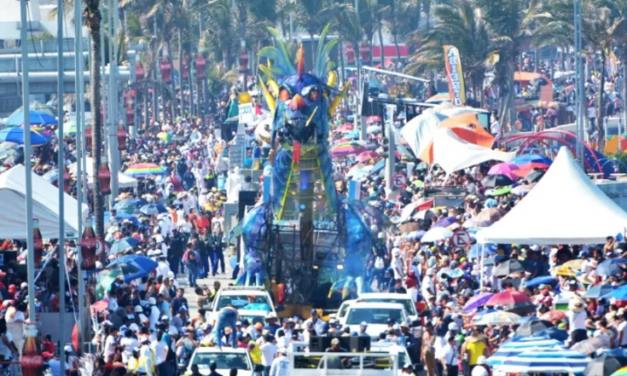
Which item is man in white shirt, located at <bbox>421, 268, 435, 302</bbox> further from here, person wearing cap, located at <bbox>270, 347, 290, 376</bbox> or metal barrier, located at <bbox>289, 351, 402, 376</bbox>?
metal barrier, located at <bbox>289, 351, 402, 376</bbox>

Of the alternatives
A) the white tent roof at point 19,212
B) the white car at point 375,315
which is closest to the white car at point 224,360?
the white car at point 375,315

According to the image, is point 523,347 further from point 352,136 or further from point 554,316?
point 352,136

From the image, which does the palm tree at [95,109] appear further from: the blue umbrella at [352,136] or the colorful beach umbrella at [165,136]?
the colorful beach umbrella at [165,136]

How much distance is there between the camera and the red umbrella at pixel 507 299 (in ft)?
91.0

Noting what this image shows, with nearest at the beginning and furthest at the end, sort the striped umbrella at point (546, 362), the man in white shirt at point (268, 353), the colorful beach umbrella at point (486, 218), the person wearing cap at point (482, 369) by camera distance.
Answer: the striped umbrella at point (546, 362)
the person wearing cap at point (482, 369)
the man in white shirt at point (268, 353)
the colorful beach umbrella at point (486, 218)

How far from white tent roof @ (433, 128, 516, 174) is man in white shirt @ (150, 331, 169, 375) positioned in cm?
1696

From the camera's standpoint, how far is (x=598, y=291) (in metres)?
27.3

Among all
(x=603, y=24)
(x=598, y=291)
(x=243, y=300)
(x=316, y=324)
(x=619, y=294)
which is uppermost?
(x=603, y=24)

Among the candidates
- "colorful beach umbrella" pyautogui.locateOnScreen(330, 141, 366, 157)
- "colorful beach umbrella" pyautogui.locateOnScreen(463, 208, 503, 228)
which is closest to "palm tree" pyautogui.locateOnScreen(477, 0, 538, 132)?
"colorful beach umbrella" pyautogui.locateOnScreen(330, 141, 366, 157)

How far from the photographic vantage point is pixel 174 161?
206 ft

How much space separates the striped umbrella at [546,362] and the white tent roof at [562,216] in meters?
9.76

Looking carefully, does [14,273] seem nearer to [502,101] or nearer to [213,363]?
[213,363]

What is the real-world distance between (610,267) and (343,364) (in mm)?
6954

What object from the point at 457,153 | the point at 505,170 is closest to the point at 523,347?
the point at 505,170
